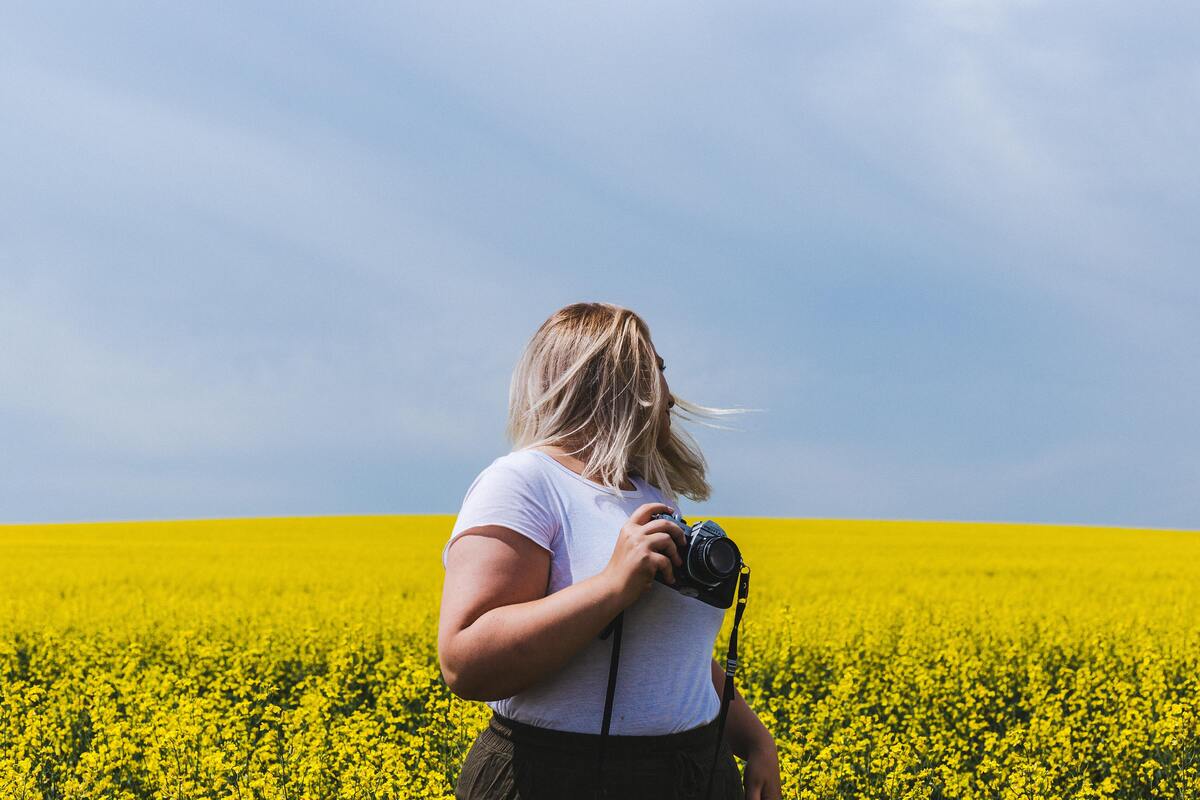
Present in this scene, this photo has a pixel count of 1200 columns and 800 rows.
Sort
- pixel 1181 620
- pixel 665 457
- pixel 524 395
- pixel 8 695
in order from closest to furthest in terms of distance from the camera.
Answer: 1. pixel 524 395
2. pixel 665 457
3. pixel 8 695
4. pixel 1181 620

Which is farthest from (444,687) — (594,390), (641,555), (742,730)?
(641,555)

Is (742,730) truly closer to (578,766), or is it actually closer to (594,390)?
(578,766)

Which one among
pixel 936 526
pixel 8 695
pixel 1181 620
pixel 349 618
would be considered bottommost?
pixel 8 695

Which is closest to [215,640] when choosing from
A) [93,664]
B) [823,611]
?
[93,664]

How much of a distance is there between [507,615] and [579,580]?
18cm

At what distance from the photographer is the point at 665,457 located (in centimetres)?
224

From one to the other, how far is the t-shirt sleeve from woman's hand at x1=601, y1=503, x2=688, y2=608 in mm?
140

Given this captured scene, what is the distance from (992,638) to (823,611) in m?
1.68

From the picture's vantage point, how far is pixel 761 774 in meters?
2.30

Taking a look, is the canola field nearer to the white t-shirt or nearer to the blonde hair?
the white t-shirt

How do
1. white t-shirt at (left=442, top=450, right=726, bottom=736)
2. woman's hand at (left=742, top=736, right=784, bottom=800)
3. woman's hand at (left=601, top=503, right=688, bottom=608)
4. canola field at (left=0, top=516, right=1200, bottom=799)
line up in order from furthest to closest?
canola field at (left=0, top=516, right=1200, bottom=799) < woman's hand at (left=742, top=736, right=784, bottom=800) < white t-shirt at (left=442, top=450, right=726, bottom=736) < woman's hand at (left=601, top=503, right=688, bottom=608)

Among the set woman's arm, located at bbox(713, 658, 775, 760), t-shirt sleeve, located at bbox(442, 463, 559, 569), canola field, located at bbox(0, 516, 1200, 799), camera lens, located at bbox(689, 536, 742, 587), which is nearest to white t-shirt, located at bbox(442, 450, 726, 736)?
t-shirt sleeve, located at bbox(442, 463, 559, 569)

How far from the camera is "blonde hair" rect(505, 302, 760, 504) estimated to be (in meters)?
1.99

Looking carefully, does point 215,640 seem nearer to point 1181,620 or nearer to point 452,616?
point 452,616
